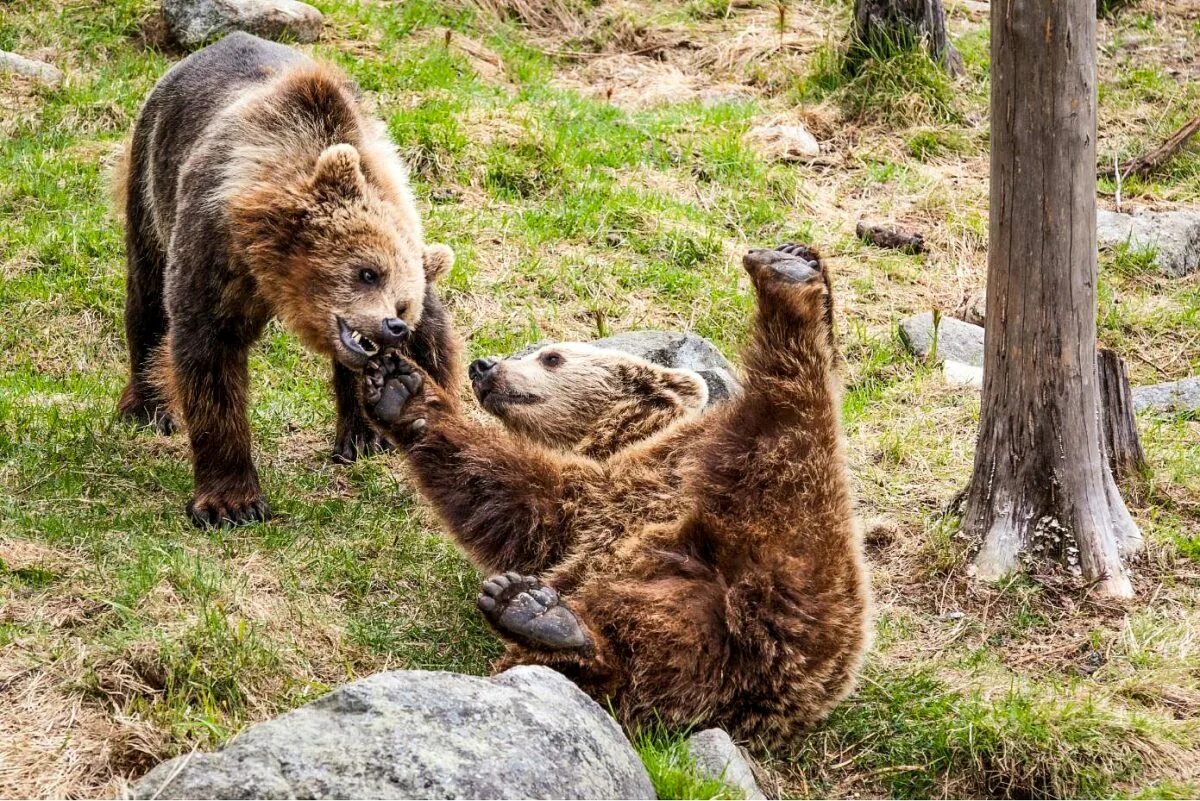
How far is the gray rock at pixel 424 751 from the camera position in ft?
10.3

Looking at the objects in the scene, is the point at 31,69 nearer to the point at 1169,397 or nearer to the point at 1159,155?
the point at 1169,397

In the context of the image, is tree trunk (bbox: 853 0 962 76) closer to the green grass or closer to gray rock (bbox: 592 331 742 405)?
gray rock (bbox: 592 331 742 405)

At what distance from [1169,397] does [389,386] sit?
4419 millimetres

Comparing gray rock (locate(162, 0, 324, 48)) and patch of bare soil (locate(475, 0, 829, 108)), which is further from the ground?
gray rock (locate(162, 0, 324, 48))

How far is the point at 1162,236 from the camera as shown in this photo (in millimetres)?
9414

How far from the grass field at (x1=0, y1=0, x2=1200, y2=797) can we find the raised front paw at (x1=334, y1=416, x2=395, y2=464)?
0.12m

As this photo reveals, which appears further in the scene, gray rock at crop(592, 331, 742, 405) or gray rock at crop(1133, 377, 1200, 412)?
gray rock at crop(1133, 377, 1200, 412)

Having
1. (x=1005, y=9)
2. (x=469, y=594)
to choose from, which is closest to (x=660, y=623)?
(x=469, y=594)

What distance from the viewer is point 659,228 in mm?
9078

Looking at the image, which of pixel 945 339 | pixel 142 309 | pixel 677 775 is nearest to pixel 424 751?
pixel 677 775

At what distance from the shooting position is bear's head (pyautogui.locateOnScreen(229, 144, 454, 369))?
5.65 meters

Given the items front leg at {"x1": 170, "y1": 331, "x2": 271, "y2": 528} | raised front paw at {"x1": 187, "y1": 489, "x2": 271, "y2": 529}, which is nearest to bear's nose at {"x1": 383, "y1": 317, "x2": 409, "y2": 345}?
front leg at {"x1": 170, "y1": 331, "x2": 271, "y2": 528}

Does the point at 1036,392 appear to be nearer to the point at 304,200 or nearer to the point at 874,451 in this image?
the point at 874,451

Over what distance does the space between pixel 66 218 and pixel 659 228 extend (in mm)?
3927
